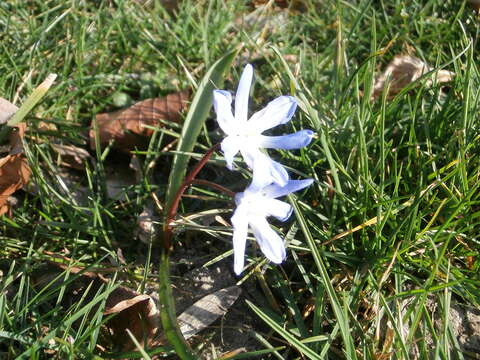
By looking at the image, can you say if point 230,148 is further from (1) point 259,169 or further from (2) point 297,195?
(2) point 297,195

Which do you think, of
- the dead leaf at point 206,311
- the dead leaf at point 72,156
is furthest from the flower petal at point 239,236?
the dead leaf at point 72,156

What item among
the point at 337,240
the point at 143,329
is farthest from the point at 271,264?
the point at 143,329

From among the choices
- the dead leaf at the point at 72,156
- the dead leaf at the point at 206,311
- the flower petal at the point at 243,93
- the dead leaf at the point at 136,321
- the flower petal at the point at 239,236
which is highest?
the flower petal at the point at 243,93

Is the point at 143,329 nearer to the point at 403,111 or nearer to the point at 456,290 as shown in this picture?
the point at 456,290

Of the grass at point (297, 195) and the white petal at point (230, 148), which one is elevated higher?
the white petal at point (230, 148)

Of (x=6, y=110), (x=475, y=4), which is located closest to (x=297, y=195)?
(x=6, y=110)

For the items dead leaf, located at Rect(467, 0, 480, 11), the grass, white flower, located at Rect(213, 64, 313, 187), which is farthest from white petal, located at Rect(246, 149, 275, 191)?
dead leaf, located at Rect(467, 0, 480, 11)

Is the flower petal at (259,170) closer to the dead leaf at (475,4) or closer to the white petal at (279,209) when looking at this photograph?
the white petal at (279,209)
